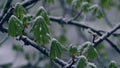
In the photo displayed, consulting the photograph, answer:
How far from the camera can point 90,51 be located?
2.75 m

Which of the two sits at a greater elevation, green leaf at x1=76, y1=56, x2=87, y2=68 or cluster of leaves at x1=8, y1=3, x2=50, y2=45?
cluster of leaves at x1=8, y1=3, x2=50, y2=45

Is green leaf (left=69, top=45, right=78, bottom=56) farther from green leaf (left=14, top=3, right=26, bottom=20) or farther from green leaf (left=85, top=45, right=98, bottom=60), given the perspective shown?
green leaf (left=14, top=3, right=26, bottom=20)

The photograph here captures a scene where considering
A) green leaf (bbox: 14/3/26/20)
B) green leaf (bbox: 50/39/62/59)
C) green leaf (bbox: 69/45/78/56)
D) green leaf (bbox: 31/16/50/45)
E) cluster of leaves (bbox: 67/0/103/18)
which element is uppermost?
green leaf (bbox: 14/3/26/20)

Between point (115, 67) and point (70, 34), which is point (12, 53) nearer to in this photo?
point (70, 34)

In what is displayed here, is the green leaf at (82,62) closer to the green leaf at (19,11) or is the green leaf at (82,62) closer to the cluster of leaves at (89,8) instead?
the green leaf at (19,11)

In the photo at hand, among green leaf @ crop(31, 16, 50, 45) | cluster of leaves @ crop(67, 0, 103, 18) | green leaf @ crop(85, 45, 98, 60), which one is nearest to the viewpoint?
green leaf @ crop(31, 16, 50, 45)

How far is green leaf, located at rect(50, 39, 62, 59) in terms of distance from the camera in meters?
2.68

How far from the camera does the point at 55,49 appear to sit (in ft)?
8.86

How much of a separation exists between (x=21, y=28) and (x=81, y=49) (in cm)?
52

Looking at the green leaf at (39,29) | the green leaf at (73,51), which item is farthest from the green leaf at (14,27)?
the green leaf at (73,51)

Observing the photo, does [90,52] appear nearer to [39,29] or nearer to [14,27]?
[39,29]

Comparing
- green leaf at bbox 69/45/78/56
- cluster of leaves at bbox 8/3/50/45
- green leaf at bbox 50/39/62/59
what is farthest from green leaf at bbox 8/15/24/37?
green leaf at bbox 69/45/78/56

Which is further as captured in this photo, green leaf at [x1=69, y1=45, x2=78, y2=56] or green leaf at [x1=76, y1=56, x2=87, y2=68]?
green leaf at [x1=69, y1=45, x2=78, y2=56]

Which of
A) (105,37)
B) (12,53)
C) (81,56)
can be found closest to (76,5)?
(105,37)
